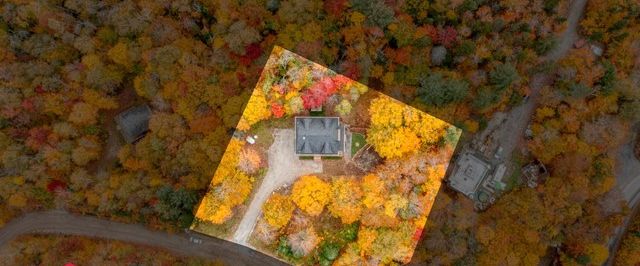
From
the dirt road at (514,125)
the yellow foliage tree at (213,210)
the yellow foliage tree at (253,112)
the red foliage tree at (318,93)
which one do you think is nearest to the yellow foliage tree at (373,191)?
the red foliage tree at (318,93)

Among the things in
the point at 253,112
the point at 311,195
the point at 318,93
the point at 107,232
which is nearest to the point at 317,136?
the point at 318,93

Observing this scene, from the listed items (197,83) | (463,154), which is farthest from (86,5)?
(463,154)

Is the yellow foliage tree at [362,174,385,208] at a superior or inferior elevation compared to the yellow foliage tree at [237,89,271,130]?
inferior

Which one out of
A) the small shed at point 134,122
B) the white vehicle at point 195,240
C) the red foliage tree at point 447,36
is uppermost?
the red foliage tree at point 447,36

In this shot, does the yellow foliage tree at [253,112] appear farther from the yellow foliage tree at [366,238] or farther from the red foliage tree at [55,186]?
the red foliage tree at [55,186]

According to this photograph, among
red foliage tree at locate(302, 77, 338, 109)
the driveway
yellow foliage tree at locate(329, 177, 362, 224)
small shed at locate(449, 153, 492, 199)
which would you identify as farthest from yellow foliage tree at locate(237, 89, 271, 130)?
small shed at locate(449, 153, 492, 199)

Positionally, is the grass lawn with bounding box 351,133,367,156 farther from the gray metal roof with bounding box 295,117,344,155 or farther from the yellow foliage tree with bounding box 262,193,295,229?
the yellow foliage tree with bounding box 262,193,295,229

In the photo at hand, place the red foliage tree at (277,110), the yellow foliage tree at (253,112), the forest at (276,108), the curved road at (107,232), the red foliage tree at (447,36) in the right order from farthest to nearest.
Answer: the curved road at (107,232)
the red foliage tree at (447,36)
the forest at (276,108)
the red foliage tree at (277,110)
the yellow foliage tree at (253,112)

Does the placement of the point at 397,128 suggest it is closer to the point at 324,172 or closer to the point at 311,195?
the point at 324,172
